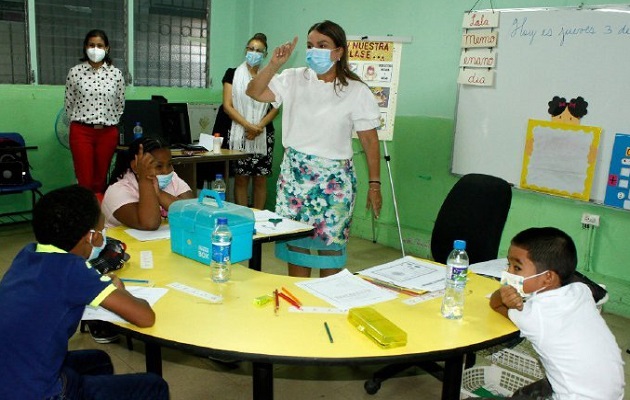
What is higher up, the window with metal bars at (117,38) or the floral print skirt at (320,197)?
the window with metal bars at (117,38)

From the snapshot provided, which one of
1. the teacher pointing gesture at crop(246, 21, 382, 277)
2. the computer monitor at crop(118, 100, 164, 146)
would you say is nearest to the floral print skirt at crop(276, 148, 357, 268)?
the teacher pointing gesture at crop(246, 21, 382, 277)

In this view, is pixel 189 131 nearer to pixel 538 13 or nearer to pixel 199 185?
pixel 199 185

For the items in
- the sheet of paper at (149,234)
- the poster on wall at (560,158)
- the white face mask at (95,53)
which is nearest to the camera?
the sheet of paper at (149,234)

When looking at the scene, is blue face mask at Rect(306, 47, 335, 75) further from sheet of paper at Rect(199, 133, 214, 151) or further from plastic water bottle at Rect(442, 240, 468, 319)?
sheet of paper at Rect(199, 133, 214, 151)

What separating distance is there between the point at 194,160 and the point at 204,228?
265 cm

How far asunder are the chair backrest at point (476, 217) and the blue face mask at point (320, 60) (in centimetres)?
87

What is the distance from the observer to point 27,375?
151 cm

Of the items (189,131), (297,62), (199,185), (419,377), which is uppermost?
(297,62)

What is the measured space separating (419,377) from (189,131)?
11.3 feet

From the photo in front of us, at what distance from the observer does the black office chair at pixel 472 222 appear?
272cm

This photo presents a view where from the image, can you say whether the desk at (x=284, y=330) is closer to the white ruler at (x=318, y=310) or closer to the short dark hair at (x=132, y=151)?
the white ruler at (x=318, y=310)

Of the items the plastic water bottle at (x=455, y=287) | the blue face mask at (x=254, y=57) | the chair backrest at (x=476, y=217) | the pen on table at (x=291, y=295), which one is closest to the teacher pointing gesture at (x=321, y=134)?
the chair backrest at (x=476, y=217)

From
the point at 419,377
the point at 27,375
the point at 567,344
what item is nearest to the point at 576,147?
the point at 419,377

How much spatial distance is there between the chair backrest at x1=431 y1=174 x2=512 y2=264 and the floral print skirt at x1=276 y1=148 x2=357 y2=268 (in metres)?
0.48
